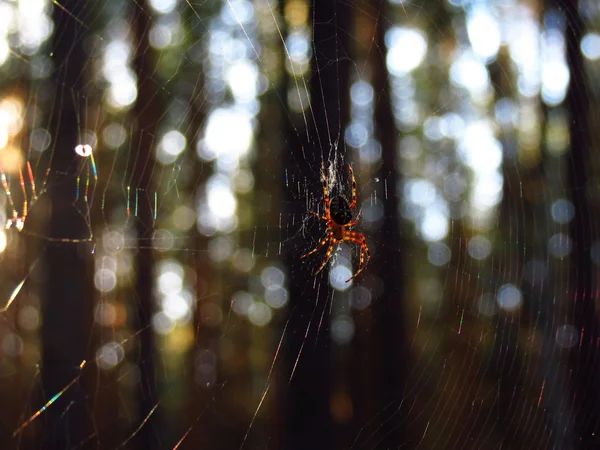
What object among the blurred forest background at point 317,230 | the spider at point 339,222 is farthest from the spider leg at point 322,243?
the blurred forest background at point 317,230

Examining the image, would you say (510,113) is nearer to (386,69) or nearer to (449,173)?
(449,173)

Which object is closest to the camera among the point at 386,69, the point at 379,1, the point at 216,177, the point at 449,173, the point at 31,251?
the point at 379,1

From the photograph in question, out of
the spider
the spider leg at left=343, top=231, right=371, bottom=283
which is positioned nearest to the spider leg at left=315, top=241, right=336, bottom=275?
the spider

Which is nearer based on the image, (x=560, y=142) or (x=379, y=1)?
(x=379, y=1)

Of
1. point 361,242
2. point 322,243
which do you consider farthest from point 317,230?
point 361,242

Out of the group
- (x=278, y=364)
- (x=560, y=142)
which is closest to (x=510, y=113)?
(x=560, y=142)

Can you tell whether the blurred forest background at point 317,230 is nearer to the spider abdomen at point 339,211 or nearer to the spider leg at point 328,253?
the spider leg at point 328,253

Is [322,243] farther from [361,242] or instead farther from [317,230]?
[361,242]
